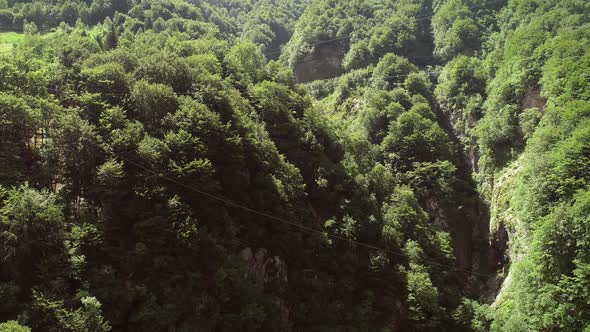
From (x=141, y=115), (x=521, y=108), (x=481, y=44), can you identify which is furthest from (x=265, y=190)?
(x=481, y=44)

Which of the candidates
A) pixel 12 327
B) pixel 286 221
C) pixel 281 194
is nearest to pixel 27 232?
pixel 12 327

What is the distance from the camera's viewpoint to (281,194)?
50031 mm

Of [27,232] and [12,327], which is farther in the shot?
[27,232]

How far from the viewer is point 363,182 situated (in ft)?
202

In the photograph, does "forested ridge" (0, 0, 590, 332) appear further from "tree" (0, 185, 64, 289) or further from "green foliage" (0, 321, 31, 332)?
"green foliage" (0, 321, 31, 332)

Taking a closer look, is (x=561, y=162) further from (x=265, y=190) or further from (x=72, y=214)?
(x=72, y=214)

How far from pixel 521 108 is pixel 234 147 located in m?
46.3

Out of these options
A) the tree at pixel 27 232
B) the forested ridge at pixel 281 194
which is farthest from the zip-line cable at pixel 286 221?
the tree at pixel 27 232

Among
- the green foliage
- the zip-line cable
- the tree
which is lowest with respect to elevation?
the green foliage

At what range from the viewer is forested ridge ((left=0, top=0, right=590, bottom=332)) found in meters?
35.7

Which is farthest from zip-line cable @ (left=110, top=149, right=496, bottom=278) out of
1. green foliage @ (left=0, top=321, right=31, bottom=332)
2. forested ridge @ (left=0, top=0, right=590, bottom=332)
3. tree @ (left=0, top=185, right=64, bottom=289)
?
green foliage @ (left=0, top=321, right=31, bottom=332)

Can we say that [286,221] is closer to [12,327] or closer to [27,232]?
[27,232]

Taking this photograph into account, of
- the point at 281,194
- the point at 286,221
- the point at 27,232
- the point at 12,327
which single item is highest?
the point at 281,194

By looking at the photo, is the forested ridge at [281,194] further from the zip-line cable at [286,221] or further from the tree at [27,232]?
the zip-line cable at [286,221]
